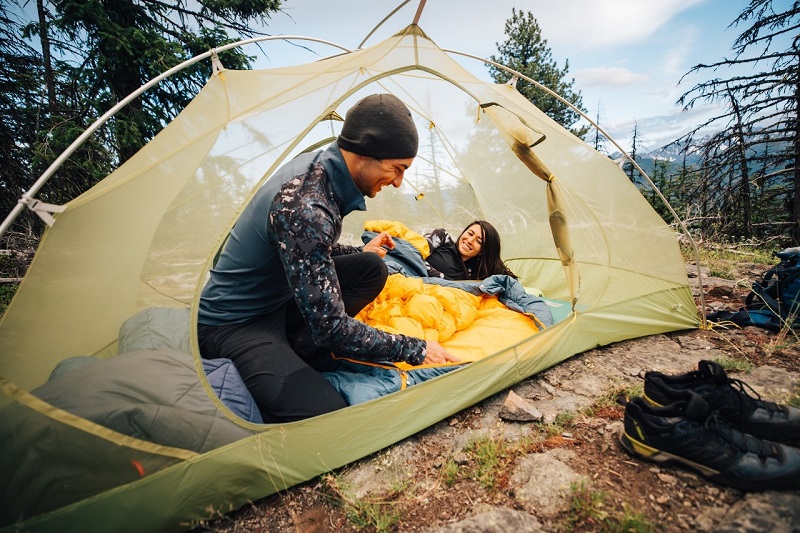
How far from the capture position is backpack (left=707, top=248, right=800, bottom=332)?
262 cm

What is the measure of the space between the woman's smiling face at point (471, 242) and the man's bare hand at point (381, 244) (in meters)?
0.93

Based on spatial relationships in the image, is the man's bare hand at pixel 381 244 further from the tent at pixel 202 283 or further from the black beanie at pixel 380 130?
the black beanie at pixel 380 130

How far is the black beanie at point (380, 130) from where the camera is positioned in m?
1.51

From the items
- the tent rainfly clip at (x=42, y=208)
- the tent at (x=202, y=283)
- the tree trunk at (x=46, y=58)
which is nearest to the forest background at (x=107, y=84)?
the tree trunk at (x=46, y=58)

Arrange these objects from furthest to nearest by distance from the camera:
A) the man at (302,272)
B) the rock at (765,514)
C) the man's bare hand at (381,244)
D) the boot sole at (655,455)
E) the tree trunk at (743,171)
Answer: the tree trunk at (743,171) < the man's bare hand at (381,244) < the man at (302,272) < the boot sole at (655,455) < the rock at (765,514)

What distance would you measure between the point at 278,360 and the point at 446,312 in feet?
4.40

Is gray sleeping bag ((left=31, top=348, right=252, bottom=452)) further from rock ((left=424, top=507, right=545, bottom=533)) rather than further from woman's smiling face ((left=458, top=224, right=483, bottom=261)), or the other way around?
woman's smiling face ((left=458, top=224, right=483, bottom=261))

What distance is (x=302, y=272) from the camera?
1435 millimetres

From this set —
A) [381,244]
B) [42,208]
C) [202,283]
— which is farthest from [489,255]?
[42,208]

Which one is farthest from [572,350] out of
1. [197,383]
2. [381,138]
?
[197,383]

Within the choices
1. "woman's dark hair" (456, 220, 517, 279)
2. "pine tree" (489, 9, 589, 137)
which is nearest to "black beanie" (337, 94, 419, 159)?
"woman's dark hair" (456, 220, 517, 279)

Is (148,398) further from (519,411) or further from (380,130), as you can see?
(519,411)

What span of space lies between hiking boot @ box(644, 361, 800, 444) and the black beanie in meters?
1.53

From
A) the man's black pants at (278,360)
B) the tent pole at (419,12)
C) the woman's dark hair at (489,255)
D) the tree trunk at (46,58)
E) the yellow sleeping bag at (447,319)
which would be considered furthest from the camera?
the tree trunk at (46,58)
